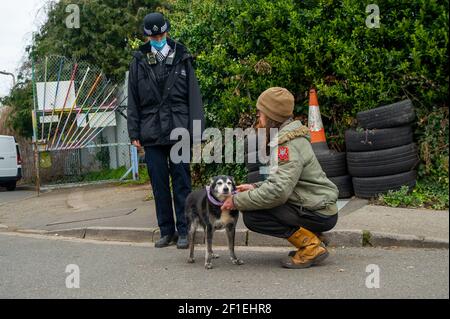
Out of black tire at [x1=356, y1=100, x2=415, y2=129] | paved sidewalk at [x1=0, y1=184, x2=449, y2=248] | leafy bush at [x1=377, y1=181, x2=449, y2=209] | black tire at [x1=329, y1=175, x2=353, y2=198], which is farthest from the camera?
black tire at [x1=329, y1=175, x2=353, y2=198]

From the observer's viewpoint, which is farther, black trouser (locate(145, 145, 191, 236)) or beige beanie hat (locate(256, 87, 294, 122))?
black trouser (locate(145, 145, 191, 236))

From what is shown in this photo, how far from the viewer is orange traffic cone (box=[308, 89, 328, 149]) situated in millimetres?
8578

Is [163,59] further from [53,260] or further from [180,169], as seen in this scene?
[53,260]

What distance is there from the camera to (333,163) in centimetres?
827

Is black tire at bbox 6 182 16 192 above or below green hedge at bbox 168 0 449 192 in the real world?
below

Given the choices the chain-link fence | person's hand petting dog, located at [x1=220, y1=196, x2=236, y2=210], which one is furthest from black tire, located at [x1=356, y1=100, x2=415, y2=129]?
the chain-link fence

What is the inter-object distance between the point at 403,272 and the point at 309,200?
0.98 metres

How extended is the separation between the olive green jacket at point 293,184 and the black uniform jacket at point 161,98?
153 centimetres

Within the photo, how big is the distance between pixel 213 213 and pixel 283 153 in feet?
3.12

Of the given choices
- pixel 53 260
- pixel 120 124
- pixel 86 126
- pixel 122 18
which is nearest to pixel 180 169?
pixel 53 260

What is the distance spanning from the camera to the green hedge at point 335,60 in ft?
25.8

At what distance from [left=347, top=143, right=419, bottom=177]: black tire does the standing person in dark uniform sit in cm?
254

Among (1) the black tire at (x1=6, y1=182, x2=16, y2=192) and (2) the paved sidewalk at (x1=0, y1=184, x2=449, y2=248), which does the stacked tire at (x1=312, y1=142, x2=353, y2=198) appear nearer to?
(2) the paved sidewalk at (x1=0, y1=184, x2=449, y2=248)

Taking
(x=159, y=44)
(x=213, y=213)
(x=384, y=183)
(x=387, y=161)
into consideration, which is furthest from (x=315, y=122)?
(x=213, y=213)
